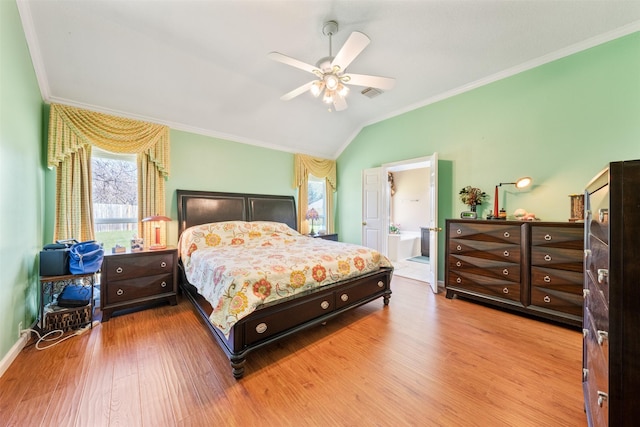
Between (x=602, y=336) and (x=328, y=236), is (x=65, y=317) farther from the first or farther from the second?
(x=602, y=336)

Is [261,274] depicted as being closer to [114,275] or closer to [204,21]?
[114,275]

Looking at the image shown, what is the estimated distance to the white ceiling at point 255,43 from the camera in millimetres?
2258

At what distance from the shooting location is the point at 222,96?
3.49 metres

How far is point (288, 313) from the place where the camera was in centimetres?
206

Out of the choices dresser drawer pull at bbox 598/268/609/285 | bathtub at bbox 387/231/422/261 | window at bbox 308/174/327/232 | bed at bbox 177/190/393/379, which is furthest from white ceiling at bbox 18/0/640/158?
bathtub at bbox 387/231/422/261

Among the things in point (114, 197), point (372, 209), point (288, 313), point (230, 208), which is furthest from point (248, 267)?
point (372, 209)

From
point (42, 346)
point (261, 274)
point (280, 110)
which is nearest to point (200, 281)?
point (261, 274)

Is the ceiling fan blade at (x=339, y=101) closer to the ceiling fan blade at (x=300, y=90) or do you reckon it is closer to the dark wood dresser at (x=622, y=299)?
the ceiling fan blade at (x=300, y=90)

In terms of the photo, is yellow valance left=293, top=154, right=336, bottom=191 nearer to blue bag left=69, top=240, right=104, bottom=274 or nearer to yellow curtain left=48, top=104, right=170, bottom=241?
yellow curtain left=48, top=104, right=170, bottom=241

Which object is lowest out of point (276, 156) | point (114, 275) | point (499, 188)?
point (114, 275)

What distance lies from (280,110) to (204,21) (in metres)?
1.79

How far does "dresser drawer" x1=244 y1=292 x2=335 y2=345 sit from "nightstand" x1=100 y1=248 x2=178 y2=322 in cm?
180

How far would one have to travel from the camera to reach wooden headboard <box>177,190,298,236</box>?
12.1 feet

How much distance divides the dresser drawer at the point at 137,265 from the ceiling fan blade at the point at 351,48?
299cm
